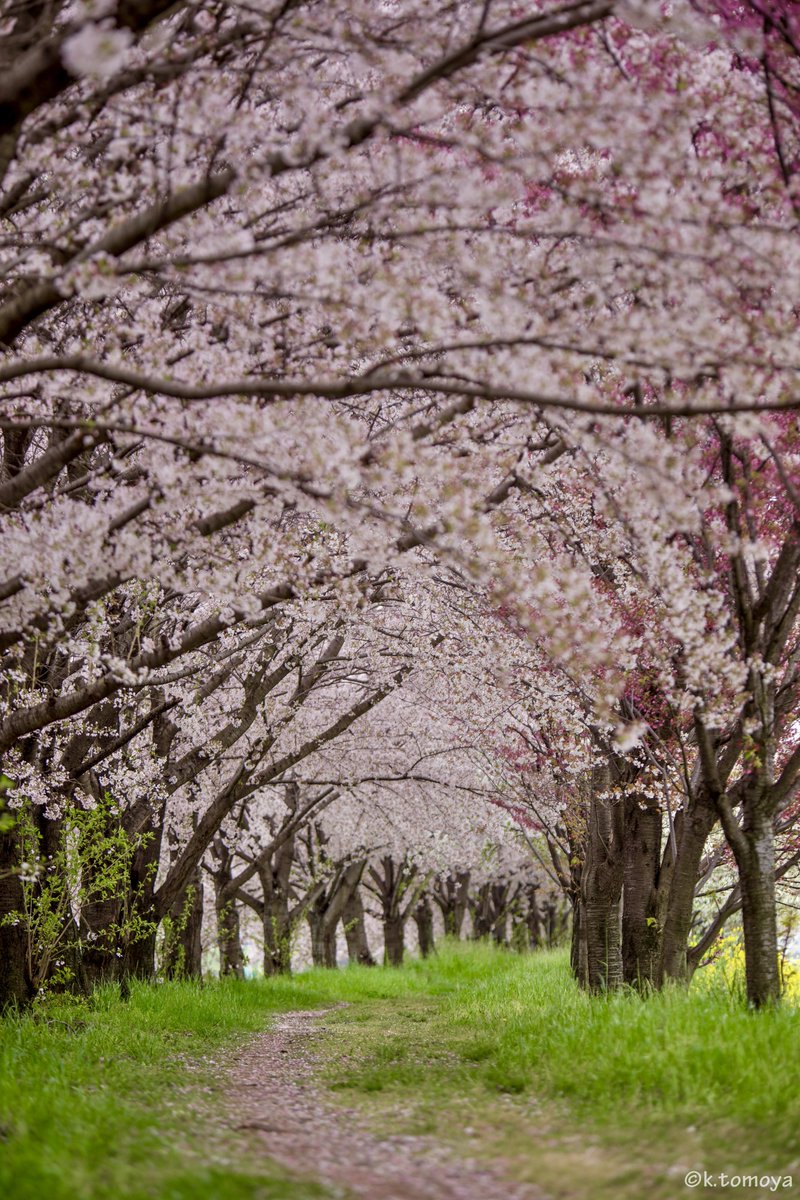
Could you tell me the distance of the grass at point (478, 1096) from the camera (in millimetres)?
4027

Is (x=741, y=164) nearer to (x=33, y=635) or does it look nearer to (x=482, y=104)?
(x=482, y=104)

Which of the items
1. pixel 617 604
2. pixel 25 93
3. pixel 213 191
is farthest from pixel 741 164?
pixel 617 604

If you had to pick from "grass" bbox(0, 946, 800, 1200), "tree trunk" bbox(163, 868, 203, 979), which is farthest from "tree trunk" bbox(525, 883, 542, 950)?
"grass" bbox(0, 946, 800, 1200)

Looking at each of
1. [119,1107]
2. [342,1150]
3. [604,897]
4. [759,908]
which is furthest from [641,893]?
[119,1107]

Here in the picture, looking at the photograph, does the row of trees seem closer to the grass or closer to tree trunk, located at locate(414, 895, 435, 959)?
the grass

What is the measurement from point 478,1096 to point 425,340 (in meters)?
4.58

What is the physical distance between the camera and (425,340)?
5344 millimetres

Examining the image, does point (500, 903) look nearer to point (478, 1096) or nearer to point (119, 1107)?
point (478, 1096)

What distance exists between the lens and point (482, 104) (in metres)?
5.49

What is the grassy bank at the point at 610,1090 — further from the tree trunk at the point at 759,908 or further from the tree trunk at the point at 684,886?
the tree trunk at the point at 684,886

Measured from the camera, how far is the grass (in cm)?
403

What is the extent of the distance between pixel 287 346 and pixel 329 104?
1413mm

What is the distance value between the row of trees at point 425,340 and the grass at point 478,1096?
121 centimetres

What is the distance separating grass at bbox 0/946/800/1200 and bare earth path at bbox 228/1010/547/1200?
0.16m
